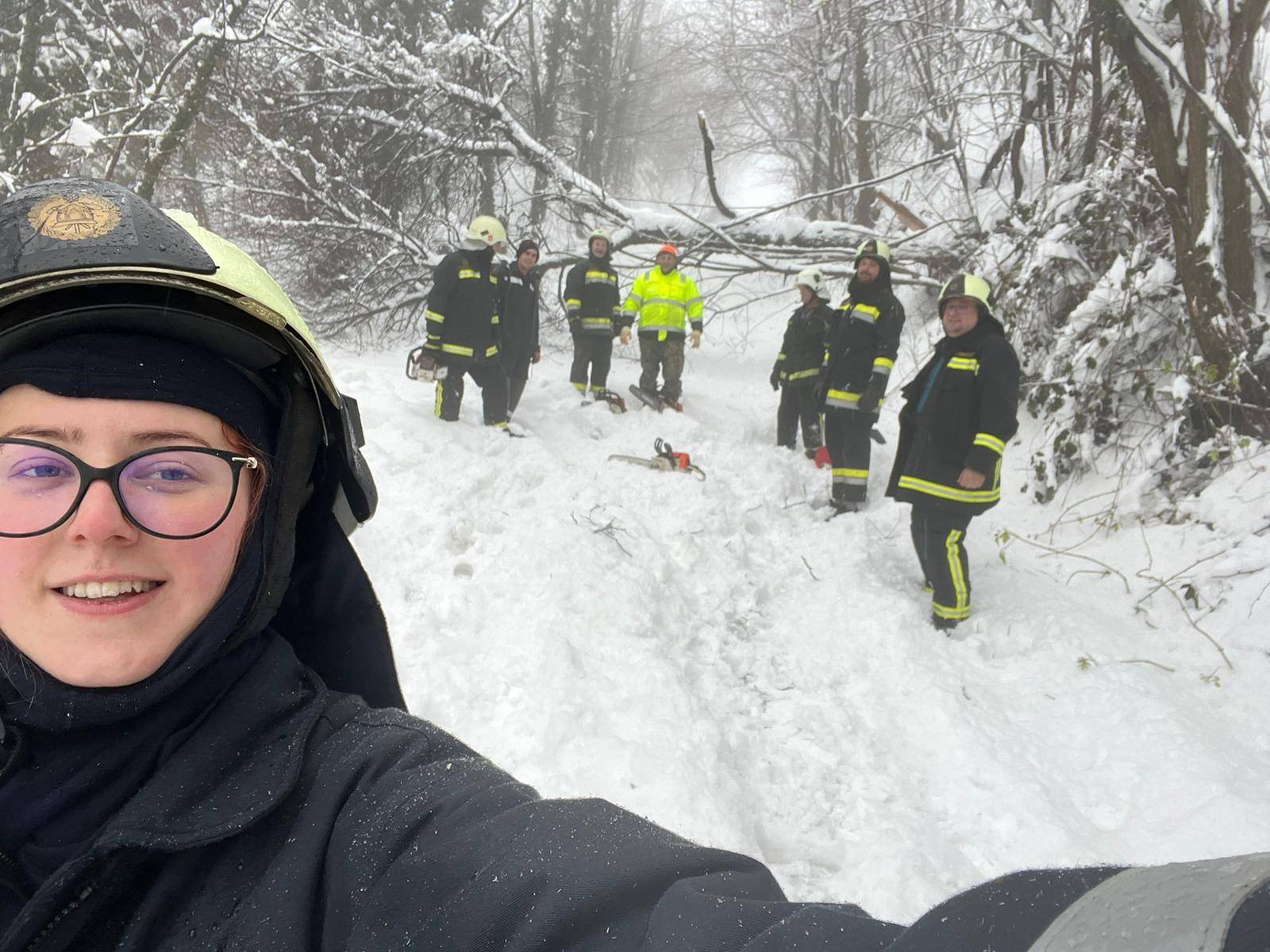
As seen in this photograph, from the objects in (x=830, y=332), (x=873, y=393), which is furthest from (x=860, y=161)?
(x=873, y=393)

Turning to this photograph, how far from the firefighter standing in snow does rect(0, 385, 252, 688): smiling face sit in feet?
24.2

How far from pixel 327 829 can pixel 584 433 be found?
6.77 meters

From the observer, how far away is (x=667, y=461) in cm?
654

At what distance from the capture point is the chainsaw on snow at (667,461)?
6504 mm

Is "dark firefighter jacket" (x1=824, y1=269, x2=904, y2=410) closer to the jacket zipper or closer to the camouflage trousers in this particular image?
the camouflage trousers

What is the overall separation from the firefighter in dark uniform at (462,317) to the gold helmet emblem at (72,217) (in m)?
5.48

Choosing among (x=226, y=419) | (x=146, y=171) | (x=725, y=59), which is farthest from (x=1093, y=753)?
(x=725, y=59)

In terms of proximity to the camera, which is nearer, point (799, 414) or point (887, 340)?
point (887, 340)

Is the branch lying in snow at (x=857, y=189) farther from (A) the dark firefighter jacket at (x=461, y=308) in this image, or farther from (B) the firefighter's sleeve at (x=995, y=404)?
(B) the firefighter's sleeve at (x=995, y=404)

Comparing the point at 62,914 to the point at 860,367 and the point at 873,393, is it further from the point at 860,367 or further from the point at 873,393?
the point at 860,367

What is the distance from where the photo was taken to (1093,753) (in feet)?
10.9

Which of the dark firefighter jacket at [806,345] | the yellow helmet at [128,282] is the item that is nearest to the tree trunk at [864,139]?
the dark firefighter jacket at [806,345]

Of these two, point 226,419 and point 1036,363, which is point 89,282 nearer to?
point 226,419

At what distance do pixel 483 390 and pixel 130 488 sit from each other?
5.93 m
